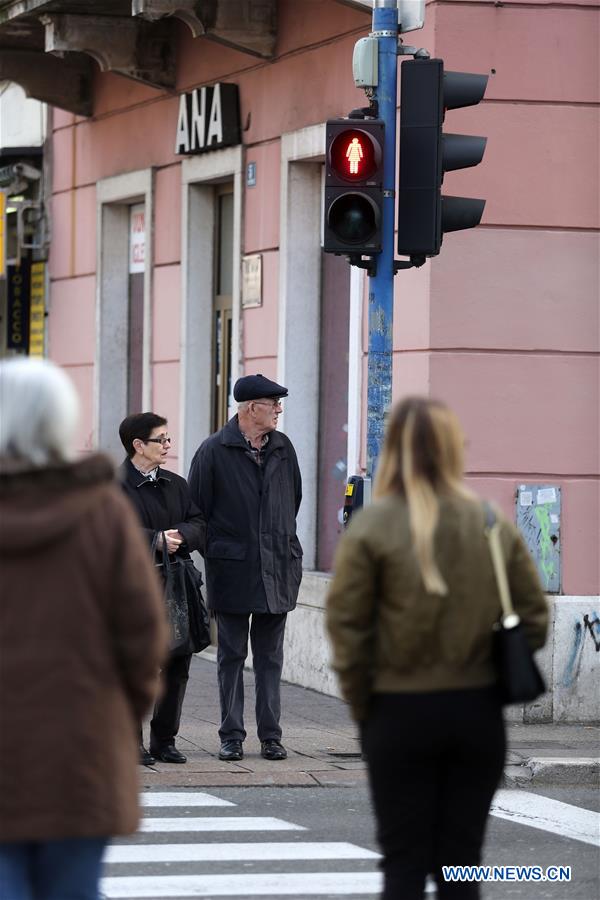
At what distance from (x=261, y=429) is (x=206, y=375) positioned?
5.45 meters

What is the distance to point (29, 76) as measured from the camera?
1681 centimetres

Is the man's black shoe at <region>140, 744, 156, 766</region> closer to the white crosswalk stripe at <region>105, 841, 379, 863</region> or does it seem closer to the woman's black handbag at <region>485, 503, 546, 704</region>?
the white crosswalk stripe at <region>105, 841, 379, 863</region>

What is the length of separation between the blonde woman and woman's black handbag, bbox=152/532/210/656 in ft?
14.9

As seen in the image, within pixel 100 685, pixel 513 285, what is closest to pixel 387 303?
pixel 513 285

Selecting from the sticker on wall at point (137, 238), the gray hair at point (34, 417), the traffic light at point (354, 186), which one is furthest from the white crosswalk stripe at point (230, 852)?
the sticker on wall at point (137, 238)

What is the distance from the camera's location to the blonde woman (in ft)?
15.4

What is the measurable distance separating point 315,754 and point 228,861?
8.89 ft

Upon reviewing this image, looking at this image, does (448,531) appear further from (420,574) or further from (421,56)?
(421,56)

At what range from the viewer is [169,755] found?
9.59 metres

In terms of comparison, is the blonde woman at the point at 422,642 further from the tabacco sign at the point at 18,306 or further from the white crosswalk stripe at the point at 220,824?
the tabacco sign at the point at 18,306

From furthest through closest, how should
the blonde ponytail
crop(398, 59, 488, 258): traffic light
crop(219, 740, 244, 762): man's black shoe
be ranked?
crop(219, 740, 244, 762): man's black shoe
crop(398, 59, 488, 258): traffic light
the blonde ponytail

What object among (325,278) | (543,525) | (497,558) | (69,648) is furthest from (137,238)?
(69,648)

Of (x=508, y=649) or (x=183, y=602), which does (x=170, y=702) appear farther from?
(x=508, y=649)

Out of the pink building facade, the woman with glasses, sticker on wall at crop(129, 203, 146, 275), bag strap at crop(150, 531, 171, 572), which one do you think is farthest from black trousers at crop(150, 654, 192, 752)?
sticker on wall at crop(129, 203, 146, 275)
